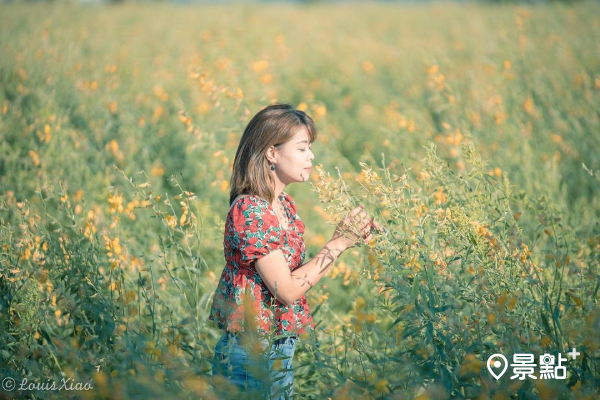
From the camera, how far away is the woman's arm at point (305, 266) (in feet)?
6.94

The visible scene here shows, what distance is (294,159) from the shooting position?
91.7 inches

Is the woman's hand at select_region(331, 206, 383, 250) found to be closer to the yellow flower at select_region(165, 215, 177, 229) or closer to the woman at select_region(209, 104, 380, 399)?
the woman at select_region(209, 104, 380, 399)

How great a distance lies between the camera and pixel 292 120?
234cm

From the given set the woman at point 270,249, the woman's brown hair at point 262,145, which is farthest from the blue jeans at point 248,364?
the woman's brown hair at point 262,145

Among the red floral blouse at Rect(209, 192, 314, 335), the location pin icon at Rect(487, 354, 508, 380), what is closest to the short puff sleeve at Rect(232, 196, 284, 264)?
the red floral blouse at Rect(209, 192, 314, 335)

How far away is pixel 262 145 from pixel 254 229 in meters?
0.37

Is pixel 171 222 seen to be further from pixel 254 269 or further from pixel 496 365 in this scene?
pixel 496 365

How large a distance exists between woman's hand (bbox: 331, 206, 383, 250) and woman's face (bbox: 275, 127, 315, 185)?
25cm

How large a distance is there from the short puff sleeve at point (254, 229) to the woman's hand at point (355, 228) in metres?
0.23

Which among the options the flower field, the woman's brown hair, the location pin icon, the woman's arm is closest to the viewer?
the location pin icon

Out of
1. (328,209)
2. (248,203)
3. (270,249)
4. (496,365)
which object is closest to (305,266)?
(270,249)

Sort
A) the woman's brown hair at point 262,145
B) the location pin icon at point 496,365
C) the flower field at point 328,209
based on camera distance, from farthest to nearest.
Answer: the woman's brown hair at point 262,145
the flower field at point 328,209
the location pin icon at point 496,365

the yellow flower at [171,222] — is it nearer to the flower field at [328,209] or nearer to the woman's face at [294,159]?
the flower field at [328,209]

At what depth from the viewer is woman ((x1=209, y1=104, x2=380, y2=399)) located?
2.11 meters
